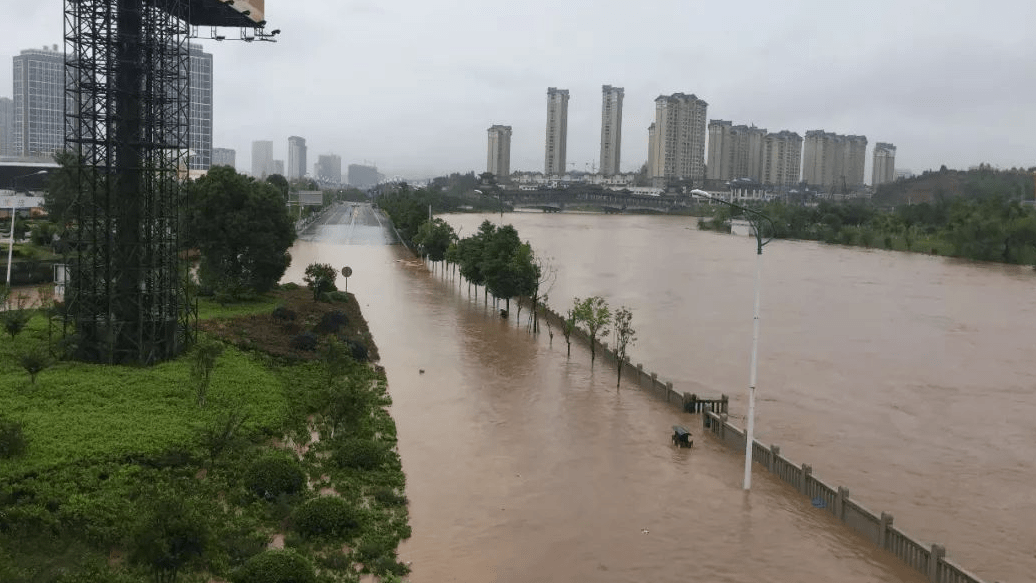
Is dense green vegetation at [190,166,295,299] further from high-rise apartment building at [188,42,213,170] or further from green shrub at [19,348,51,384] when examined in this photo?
high-rise apartment building at [188,42,213,170]

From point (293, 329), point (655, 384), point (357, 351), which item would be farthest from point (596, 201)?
point (655, 384)

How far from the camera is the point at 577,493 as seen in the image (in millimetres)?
12805

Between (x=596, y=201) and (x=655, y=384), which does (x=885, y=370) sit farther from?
(x=596, y=201)

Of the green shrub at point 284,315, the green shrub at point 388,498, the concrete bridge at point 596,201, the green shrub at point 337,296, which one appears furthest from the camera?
the concrete bridge at point 596,201

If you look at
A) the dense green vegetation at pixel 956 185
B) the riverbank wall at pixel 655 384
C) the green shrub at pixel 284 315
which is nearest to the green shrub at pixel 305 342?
the green shrub at pixel 284 315

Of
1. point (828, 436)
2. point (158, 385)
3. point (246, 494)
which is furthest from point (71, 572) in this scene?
point (828, 436)

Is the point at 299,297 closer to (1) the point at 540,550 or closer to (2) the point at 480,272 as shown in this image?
(2) the point at 480,272

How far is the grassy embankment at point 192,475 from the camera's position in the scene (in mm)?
8594

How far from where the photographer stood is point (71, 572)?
8422 millimetres

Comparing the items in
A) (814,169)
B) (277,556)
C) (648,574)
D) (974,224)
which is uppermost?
(814,169)

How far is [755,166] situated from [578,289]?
16348cm

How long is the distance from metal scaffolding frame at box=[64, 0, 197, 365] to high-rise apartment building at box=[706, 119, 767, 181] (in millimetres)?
171756

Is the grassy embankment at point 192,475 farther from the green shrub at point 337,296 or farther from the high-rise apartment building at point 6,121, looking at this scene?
the high-rise apartment building at point 6,121

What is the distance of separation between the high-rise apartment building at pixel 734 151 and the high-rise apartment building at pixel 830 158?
10.8 m
